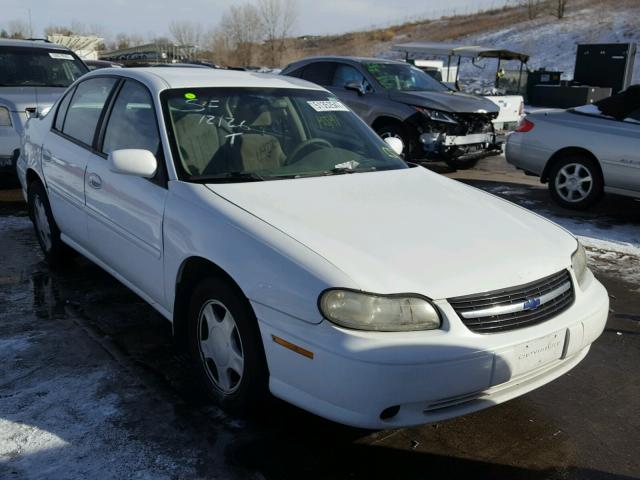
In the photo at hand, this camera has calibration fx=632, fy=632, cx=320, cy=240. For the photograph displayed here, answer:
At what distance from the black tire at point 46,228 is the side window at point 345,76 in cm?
597

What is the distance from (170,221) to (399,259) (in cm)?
119

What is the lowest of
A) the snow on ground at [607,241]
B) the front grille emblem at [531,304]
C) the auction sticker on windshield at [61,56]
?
the snow on ground at [607,241]

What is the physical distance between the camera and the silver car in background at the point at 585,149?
703 centimetres

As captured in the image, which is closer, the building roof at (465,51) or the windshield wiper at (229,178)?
the windshield wiper at (229,178)

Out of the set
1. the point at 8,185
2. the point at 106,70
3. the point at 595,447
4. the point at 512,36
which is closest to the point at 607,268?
the point at 595,447

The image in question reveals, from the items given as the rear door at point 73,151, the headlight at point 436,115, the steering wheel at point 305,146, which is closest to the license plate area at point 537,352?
the steering wheel at point 305,146

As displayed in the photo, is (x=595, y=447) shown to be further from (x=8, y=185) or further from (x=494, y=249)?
(x=8, y=185)

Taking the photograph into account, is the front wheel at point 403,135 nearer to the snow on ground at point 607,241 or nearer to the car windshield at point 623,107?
the snow on ground at point 607,241

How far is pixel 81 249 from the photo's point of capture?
14.2 ft

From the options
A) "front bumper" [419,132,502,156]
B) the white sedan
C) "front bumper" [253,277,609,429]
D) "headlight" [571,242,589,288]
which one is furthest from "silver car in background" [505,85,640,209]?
"front bumper" [253,277,609,429]

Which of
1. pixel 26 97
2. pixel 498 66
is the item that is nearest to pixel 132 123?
pixel 26 97

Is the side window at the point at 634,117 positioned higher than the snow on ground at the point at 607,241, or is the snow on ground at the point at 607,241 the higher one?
the side window at the point at 634,117

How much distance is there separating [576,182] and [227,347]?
584cm

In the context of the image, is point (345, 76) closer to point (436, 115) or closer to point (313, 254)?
point (436, 115)
